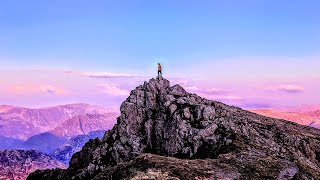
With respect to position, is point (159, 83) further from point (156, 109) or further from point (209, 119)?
point (209, 119)

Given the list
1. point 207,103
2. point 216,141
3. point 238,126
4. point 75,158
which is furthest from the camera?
point 75,158

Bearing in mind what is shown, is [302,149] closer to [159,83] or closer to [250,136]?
[250,136]

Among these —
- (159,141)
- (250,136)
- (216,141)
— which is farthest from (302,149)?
(159,141)

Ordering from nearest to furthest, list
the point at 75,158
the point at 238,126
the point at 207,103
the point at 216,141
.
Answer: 1. the point at 216,141
2. the point at 238,126
3. the point at 207,103
4. the point at 75,158

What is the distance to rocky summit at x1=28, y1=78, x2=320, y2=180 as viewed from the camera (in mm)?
75750

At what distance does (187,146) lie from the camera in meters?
112

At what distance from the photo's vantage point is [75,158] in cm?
15312

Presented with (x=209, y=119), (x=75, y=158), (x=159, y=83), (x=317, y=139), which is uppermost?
(x=159, y=83)

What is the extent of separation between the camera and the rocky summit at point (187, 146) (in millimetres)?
75750

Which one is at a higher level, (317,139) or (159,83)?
(159,83)

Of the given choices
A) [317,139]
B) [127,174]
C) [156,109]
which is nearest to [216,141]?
[156,109]

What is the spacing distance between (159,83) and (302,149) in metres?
53.9

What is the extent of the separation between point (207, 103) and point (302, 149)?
112 ft

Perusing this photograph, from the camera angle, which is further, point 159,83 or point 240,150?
point 159,83
